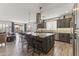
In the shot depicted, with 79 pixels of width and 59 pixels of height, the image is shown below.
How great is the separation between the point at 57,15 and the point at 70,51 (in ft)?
2.84

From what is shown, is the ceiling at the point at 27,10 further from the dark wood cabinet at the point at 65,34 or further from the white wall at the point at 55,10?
the dark wood cabinet at the point at 65,34

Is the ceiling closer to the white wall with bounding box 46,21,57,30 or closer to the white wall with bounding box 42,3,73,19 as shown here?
the white wall with bounding box 42,3,73,19

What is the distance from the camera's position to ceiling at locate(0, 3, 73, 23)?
2.92 m

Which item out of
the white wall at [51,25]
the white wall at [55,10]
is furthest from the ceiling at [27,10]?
the white wall at [51,25]

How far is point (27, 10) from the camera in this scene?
2.98 meters

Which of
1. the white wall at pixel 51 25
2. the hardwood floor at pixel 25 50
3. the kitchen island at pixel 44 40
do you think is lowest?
the hardwood floor at pixel 25 50

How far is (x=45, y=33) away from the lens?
10.0 ft

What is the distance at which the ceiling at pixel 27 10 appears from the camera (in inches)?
115

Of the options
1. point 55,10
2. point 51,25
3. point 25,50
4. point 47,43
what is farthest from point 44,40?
point 55,10

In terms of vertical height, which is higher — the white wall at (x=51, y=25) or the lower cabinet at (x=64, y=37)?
the white wall at (x=51, y=25)

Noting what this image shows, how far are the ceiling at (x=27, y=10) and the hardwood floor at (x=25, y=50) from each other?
0.58 meters

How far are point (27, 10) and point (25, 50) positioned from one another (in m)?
0.91

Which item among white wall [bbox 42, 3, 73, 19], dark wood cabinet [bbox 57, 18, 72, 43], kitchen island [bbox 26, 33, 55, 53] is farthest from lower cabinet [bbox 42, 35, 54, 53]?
white wall [bbox 42, 3, 73, 19]

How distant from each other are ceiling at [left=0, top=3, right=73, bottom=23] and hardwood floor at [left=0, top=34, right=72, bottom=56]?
1.90ft
